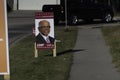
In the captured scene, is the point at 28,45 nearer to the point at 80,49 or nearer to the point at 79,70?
the point at 80,49

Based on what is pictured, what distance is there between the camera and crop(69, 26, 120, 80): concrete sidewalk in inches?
449

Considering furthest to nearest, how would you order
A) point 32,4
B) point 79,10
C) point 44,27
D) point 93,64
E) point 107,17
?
point 32,4
point 107,17
point 79,10
point 44,27
point 93,64

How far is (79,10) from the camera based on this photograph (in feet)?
108

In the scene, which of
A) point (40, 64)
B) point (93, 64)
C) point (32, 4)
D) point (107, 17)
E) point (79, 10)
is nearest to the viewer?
point (40, 64)

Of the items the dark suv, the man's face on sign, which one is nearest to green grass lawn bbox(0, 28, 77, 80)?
the man's face on sign

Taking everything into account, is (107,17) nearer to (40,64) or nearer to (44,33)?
(44,33)

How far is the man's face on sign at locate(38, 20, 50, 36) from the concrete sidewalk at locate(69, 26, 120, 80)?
109cm

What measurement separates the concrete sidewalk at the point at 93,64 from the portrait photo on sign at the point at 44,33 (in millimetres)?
874

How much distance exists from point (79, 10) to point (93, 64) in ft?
65.1

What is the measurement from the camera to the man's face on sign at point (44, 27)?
46.2 feet

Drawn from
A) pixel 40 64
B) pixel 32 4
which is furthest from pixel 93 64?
pixel 32 4

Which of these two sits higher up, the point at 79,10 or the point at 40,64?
the point at 79,10

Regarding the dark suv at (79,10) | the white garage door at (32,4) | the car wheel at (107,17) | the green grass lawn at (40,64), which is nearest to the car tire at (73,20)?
the dark suv at (79,10)

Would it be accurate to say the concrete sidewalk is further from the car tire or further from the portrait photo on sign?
the car tire
